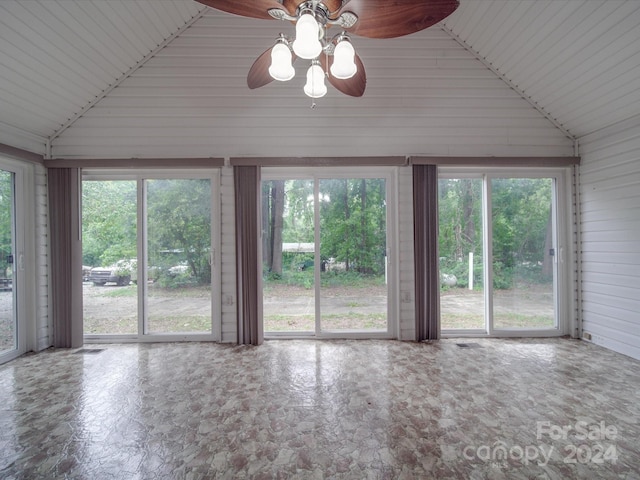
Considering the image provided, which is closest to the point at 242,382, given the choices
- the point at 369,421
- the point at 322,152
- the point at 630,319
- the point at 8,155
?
the point at 369,421

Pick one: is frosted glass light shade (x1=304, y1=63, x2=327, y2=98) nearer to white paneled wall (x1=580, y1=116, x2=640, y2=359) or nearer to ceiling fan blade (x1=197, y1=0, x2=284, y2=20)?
ceiling fan blade (x1=197, y1=0, x2=284, y2=20)

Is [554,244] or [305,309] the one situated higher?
[554,244]

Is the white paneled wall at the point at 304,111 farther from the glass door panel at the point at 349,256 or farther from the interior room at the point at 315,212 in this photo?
the glass door panel at the point at 349,256

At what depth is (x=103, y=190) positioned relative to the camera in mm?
3393

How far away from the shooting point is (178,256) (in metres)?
3.41

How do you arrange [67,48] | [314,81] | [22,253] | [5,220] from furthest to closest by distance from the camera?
1. [22,253]
2. [5,220]
3. [67,48]
4. [314,81]

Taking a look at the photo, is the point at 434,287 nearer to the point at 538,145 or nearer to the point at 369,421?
the point at 369,421

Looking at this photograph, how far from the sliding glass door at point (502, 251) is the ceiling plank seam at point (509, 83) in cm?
51

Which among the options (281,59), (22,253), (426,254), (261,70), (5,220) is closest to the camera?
(281,59)

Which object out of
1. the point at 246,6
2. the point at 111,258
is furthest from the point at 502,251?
the point at 111,258

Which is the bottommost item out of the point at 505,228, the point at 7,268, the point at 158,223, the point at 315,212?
the point at 7,268

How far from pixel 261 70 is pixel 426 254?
255 cm

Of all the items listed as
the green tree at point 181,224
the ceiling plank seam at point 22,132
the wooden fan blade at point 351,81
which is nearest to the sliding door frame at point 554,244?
the wooden fan blade at point 351,81

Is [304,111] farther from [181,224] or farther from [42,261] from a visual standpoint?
[42,261]
